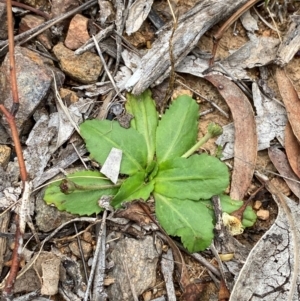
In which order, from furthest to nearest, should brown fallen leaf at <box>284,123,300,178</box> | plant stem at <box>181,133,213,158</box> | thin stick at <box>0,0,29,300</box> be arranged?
brown fallen leaf at <box>284,123,300,178</box>
plant stem at <box>181,133,213,158</box>
thin stick at <box>0,0,29,300</box>

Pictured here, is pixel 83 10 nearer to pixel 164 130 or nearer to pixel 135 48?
pixel 135 48

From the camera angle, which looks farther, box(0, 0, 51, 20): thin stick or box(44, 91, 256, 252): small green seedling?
box(0, 0, 51, 20): thin stick

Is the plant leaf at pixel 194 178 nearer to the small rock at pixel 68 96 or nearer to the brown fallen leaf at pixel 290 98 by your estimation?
the brown fallen leaf at pixel 290 98

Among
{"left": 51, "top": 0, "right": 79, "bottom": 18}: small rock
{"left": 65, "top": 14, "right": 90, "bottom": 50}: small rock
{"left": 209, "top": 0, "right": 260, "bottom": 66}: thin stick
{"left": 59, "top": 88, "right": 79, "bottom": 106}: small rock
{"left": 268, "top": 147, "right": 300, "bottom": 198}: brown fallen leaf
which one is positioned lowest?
{"left": 268, "top": 147, "right": 300, "bottom": 198}: brown fallen leaf

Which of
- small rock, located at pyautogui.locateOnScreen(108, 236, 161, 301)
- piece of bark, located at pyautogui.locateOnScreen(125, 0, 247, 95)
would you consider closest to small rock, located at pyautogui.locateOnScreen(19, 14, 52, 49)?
piece of bark, located at pyautogui.locateOnScreen(125, 0, 247, 95)

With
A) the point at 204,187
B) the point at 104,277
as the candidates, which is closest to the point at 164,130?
the point at 204,187

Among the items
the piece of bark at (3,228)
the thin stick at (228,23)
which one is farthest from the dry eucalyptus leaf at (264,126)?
the piece of bark at (3,228)

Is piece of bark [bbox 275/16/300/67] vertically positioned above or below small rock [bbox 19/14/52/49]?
below

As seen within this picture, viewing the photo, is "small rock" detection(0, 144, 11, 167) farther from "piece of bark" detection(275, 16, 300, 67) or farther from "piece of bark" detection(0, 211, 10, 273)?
"piece of bark" detection(275, 16, 300, 67)
